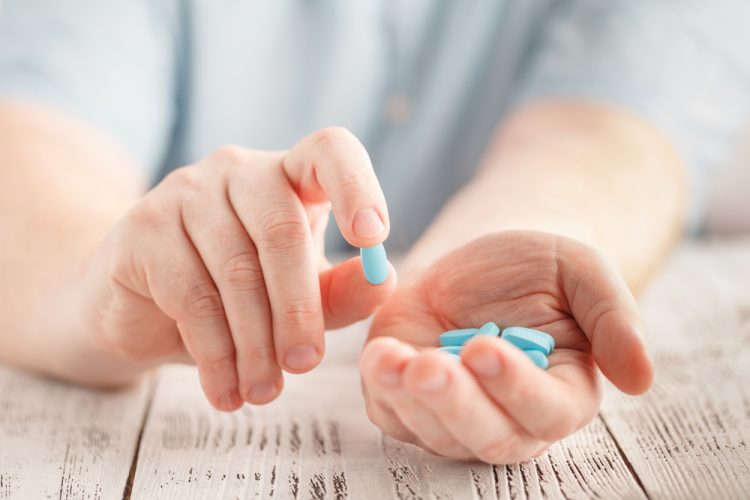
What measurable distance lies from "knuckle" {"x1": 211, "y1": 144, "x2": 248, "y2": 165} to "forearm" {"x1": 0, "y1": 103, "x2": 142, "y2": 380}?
22 cm

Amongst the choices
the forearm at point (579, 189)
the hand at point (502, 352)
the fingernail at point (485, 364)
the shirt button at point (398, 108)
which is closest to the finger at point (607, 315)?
the hand at point (502, 352)

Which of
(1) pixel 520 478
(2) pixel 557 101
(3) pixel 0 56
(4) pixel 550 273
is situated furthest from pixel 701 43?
(3) pixel 0 56

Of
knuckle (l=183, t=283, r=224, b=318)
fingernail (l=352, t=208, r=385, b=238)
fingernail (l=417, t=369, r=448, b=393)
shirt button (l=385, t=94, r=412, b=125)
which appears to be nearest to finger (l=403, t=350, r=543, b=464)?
fingernail (l=417, t=369, r=448, b=393)

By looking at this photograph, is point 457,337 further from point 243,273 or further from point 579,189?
point 579,189

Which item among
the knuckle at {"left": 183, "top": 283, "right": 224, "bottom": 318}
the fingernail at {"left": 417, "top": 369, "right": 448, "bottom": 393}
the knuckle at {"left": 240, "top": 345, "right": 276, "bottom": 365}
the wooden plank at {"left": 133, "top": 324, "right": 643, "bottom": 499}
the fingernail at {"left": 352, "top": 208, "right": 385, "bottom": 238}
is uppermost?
the fingernail at {"left": 352, "top": 208, "right": 385, "bottom": 238}

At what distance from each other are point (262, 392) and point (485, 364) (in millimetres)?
233

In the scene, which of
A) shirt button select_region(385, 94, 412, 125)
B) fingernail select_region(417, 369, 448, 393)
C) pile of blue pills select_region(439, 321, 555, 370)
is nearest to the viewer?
fingernail select_region(417, 369, 448, 393)

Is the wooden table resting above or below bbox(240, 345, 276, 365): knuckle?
below

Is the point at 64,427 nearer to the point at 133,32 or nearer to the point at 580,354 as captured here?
the point at 580,354

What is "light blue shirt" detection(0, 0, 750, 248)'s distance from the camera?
122cm

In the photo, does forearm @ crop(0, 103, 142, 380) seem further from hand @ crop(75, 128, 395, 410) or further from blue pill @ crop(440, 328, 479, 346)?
blue pill @ crop(440, 328, 479, 346)

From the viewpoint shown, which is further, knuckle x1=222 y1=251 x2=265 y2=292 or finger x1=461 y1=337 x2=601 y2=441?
knuckle x1=222 y1=251 x2=265 y2=292

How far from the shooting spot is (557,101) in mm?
1297

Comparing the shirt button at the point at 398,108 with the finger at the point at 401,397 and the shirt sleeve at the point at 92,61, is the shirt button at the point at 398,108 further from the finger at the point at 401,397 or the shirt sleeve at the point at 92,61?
the finger at the point at 401,397
